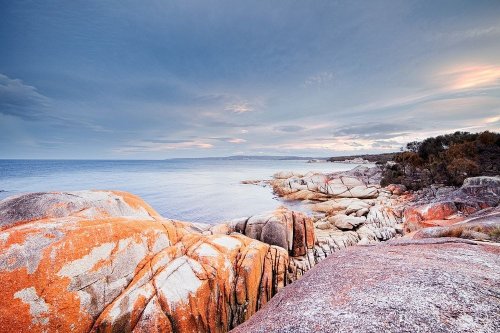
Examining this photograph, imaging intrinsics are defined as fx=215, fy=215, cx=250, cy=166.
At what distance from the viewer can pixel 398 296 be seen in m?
4.04

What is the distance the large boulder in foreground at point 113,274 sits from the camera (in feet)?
17.8

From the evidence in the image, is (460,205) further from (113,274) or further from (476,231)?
(113,274)

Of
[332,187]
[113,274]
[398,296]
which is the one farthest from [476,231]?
[332,187]

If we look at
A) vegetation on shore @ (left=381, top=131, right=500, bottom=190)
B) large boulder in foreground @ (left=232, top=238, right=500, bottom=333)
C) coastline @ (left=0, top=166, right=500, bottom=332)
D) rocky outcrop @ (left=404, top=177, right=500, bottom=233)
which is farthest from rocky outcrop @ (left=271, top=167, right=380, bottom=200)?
large boulder in foreground @ (left=232, top=238, right=500, bottom=333)

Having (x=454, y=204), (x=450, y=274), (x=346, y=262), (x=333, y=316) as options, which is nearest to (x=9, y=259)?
(x=333, y=316)

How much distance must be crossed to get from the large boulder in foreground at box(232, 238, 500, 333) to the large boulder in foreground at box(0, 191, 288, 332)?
2.52 meters

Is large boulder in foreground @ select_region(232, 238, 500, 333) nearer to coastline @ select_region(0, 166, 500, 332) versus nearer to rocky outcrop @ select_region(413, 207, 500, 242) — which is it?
coastline @ select_region(0, 166, 500, 332)

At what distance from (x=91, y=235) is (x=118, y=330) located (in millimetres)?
2771

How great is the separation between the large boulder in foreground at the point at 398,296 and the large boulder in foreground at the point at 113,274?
8.27ft

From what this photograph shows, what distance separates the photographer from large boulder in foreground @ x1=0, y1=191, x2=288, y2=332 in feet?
17.8

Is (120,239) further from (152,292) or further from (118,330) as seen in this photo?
(118,330)

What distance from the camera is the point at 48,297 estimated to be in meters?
5.42

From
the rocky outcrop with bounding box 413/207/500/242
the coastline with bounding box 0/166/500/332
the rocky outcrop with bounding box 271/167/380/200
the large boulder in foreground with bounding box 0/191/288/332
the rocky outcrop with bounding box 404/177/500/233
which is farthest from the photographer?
the rocky outcrop with bounding box 271/167/380/200

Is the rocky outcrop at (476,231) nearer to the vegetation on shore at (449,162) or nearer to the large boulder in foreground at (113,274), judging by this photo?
the large boulder in foreground at (113,274)
